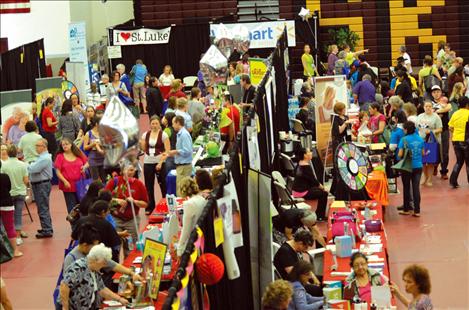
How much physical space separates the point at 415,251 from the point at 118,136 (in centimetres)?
548

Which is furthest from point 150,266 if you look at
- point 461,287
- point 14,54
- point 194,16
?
point 194,16

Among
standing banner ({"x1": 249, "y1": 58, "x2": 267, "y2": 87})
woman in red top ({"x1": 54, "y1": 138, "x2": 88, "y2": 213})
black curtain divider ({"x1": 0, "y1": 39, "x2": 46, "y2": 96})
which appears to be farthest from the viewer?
black curtain divider ({"x1": 0, "y1": 39, "x2": 46, "y2": 96})

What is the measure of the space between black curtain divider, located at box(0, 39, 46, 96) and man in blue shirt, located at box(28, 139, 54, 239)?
7728 mm

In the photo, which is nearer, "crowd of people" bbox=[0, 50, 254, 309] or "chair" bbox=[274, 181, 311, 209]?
"crowd of people" bbox=[0, 50, 254, 309]

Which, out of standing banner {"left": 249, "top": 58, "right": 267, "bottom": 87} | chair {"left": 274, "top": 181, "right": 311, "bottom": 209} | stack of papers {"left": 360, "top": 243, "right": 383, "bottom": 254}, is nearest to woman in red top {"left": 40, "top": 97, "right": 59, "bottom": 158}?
standing banner {"left": 249, "top": 58, "right": 267, "bottom": 87}

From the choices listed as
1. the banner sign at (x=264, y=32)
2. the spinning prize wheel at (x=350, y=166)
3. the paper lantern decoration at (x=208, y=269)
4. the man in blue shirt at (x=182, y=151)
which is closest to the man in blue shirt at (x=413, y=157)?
the spinning prize wheel at (x=350, y=166)

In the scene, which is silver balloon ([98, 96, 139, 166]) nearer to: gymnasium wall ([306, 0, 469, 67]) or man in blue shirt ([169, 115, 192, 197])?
man in blue shirt ([169, 115, 192, 197])

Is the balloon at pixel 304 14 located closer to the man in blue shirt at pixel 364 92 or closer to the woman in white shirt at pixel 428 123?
the man in blue shirt at pixel 364 92

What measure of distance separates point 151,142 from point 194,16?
16726mm

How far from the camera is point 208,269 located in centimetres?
720

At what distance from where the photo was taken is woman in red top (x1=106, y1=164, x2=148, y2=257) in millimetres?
11211

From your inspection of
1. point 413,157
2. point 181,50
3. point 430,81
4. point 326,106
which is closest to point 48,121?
point 326,106

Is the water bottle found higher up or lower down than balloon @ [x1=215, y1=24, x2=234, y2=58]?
lower down

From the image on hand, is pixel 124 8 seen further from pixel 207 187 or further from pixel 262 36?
pixel 207 187
